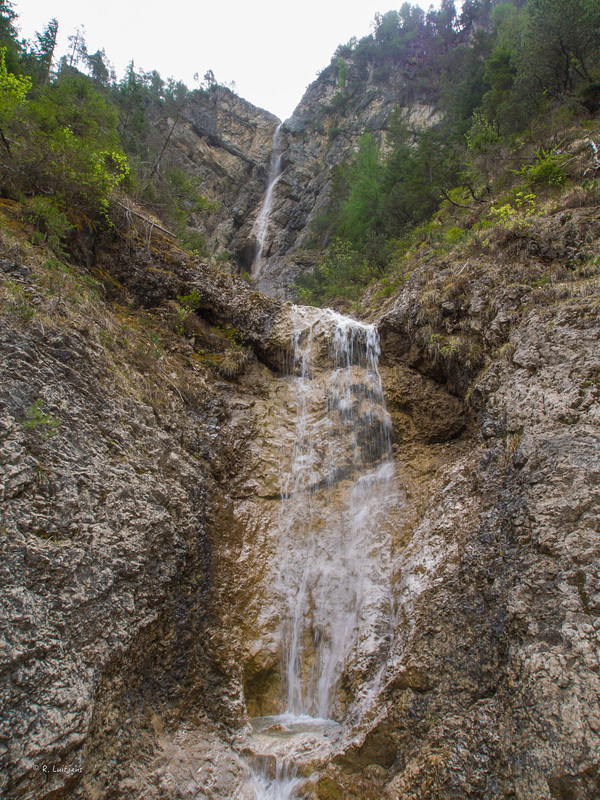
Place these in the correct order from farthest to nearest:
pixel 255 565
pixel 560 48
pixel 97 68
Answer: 1. pixel 97 68
2. pixel 560 48
3. pixel 255 565

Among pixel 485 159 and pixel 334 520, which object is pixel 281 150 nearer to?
pixel 485 159

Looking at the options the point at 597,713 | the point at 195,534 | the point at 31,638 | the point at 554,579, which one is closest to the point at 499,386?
the point at 554,579

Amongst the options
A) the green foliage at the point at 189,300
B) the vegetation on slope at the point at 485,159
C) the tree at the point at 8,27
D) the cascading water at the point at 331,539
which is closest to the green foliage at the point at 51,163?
the green foliage at the point at 189,300

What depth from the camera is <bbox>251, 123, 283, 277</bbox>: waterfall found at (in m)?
30.7

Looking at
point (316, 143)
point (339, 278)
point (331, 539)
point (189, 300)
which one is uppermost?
point (316, 143)

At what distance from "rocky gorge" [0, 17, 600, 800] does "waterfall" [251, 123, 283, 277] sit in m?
20.3

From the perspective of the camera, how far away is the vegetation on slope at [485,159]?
37.2 feet

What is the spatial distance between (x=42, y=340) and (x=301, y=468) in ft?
18.7

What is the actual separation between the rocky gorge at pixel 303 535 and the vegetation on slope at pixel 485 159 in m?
1.29

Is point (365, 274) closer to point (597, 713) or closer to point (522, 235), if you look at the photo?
point (522, 235)

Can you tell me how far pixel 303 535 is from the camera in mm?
8406

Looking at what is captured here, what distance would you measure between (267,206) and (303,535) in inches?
1239

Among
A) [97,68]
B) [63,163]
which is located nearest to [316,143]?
[97,68]

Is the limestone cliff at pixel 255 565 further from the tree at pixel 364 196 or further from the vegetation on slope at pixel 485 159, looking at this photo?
the tree at pixel 364 196
